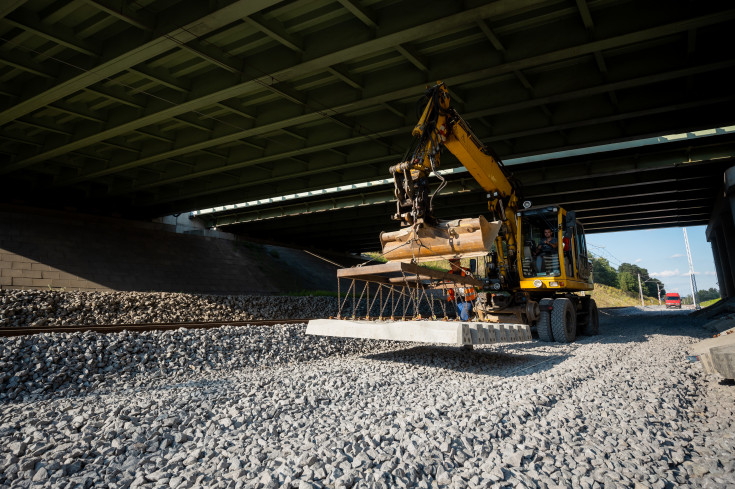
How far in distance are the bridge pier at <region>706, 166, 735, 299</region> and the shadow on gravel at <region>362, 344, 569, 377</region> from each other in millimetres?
9956

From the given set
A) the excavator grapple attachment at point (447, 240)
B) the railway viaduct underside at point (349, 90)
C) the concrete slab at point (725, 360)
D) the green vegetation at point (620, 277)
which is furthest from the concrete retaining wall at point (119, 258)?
the green vegetation at point (620, 277)

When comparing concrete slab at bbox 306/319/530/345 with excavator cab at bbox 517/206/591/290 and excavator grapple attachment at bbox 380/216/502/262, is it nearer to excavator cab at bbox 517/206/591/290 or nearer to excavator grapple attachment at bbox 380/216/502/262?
excavator grapple attachment at bbox 380/216/502/262

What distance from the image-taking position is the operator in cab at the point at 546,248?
11.8m

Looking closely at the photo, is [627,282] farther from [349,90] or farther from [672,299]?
[349,90]

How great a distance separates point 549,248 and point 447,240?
20.1 feet

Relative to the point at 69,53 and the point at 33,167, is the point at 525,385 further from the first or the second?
the point at 33,167

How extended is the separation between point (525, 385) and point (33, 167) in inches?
700

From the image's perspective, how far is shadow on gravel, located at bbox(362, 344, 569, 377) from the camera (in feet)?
23.0

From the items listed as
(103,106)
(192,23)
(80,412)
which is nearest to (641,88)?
(192,23)

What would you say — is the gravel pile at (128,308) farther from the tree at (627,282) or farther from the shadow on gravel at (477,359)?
the tree at (627,282)

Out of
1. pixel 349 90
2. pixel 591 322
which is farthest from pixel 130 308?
pixel 591 322

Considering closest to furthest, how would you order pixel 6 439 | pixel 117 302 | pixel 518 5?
pixel 6 439, pixel 518 5, pixel 117 302

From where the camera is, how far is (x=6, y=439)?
11.8ft

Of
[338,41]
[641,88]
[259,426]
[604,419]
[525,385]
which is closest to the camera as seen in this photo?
[259,426]
